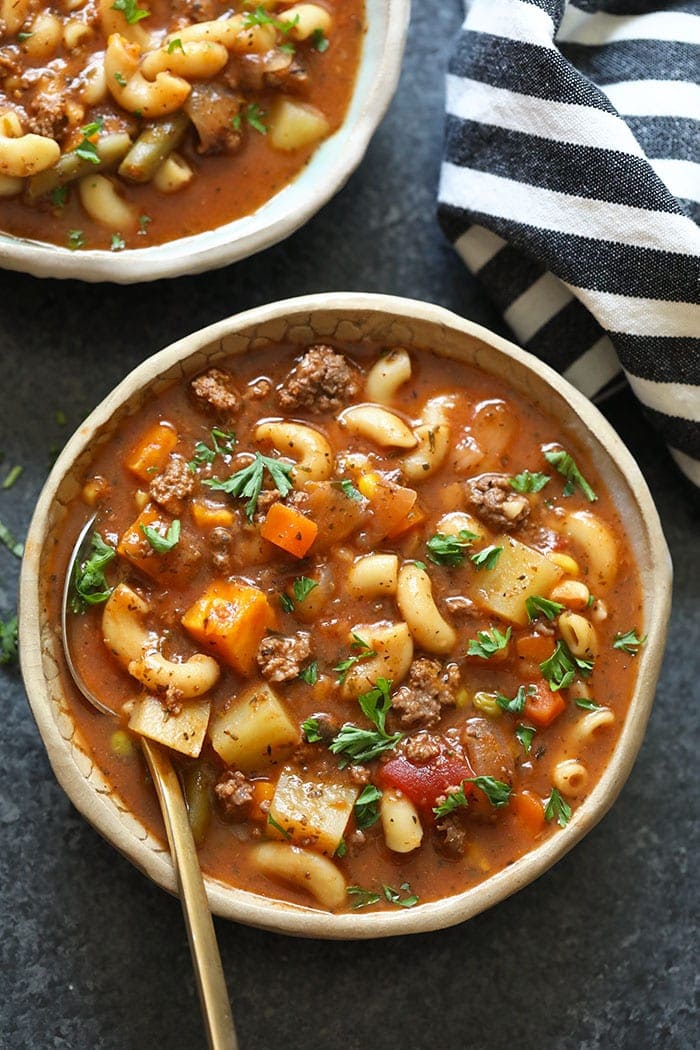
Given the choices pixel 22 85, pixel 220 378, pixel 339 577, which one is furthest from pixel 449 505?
pixel 22 85

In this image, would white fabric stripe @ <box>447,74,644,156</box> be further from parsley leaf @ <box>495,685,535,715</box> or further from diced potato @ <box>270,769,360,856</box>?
diced potato @ <box>270,769,360,856</box>

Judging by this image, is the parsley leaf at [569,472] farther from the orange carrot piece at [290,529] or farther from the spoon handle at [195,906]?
the spoon handle at [195,906]

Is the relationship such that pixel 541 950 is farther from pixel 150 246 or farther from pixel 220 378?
pixel 150 246

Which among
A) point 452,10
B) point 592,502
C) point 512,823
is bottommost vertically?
point 512,823

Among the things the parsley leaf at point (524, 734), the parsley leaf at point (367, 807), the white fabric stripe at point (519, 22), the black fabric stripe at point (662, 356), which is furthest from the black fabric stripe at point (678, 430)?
the parsley leaf at point (367, 807)

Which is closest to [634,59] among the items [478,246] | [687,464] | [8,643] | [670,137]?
[670,137]
